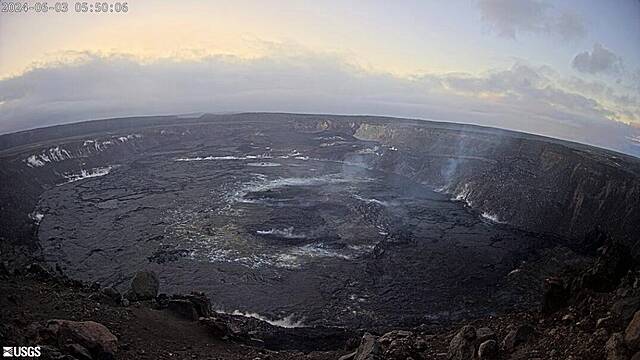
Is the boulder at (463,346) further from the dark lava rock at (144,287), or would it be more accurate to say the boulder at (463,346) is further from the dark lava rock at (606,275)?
the dark lava rock at (144,287)

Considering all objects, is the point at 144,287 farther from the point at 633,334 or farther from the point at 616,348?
the point at 633,334

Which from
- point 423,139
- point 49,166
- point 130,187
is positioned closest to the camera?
point 130,187

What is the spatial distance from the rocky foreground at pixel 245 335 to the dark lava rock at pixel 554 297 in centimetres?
2

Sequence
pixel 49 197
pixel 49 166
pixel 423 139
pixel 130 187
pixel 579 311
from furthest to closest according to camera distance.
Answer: pixel 423 139 → pixel 49 166 → pixel 130 187 → pixel 49 197 → pixel 579 311

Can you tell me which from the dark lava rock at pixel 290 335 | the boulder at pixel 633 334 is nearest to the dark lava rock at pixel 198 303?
the dark lava rock at pixel 290 335

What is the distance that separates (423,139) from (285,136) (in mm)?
21434

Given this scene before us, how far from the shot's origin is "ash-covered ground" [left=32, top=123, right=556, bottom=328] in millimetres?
21906

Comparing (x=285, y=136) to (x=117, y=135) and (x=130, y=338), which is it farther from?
(x=130, y=338)

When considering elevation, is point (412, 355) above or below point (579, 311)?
below

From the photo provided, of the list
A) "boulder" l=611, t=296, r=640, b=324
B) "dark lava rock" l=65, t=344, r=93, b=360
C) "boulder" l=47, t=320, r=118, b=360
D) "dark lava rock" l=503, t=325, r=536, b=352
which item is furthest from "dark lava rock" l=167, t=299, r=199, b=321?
"boulder" l=611, t=296, r=640, b=324

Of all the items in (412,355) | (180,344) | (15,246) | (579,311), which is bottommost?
(15,246)

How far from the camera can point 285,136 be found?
72812 mm

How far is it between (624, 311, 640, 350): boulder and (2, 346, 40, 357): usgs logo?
8.34 meters

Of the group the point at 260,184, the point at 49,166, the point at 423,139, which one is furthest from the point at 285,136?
the point at 49,166
